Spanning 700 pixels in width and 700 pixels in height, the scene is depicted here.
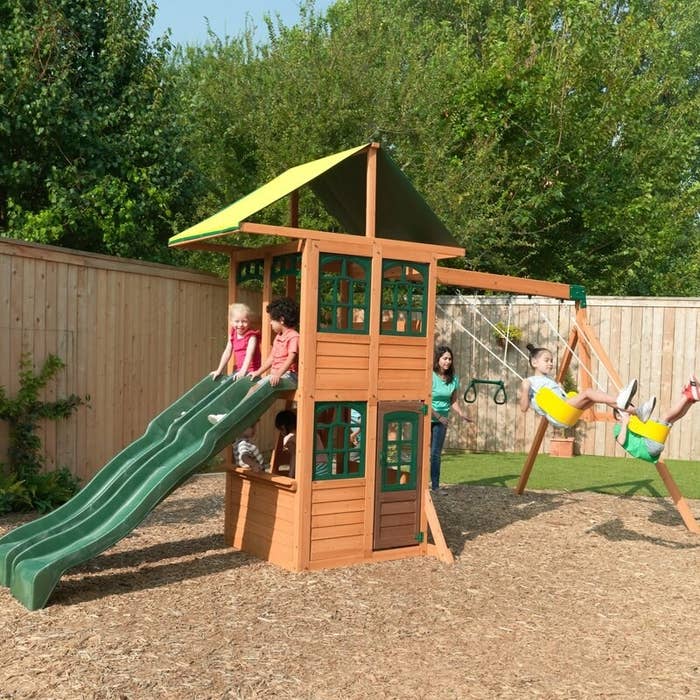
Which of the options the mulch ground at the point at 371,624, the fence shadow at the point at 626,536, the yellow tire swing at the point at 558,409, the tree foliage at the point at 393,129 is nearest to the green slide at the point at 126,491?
the mulch ground at the point at 371,624

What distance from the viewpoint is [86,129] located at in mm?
10859

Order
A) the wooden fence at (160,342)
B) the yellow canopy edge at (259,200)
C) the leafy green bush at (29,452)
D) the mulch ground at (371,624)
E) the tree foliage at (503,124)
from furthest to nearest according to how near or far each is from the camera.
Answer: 1. the tree foliage at (503,124)
2. the wooden fence at (160,342)
3. the leafy green bush at (29,452)
4. the yellow canopy edge at (259,200)
5. the mulch ground at (371,624)

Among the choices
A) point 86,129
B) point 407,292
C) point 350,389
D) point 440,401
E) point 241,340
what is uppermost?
point 86,129

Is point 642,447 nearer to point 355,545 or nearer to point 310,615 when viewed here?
point 355,545

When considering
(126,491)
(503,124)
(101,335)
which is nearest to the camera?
(126,491)

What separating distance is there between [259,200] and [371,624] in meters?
3.25

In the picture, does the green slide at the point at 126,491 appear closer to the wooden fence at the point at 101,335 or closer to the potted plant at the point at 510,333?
the wooden fence at the point at 101,335

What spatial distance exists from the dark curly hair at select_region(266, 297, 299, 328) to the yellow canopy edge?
2.34ft

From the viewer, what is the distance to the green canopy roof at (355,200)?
6406 mm

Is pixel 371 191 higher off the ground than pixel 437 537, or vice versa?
pixel 371 191

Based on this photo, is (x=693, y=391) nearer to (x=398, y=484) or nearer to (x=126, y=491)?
(x=398, y=484)

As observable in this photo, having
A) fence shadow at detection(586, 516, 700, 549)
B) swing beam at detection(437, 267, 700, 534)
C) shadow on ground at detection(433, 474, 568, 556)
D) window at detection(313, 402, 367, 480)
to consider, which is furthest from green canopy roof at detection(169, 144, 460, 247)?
fence shadow at detection(586, 516, 700, 549)

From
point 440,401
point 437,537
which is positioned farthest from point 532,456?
point 437,537

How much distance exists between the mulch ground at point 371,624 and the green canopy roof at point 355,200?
8.43 ft
